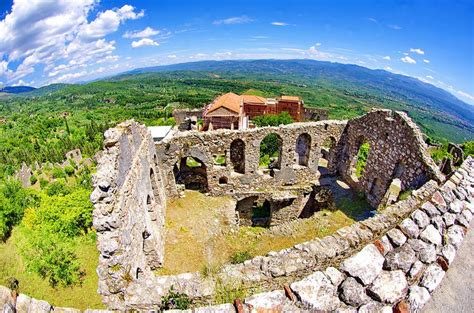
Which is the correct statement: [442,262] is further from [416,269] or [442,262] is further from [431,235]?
[416,269]

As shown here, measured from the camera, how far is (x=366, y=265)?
3588mm

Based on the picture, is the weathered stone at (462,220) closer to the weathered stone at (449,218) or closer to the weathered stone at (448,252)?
the weathered stone at (449,218)

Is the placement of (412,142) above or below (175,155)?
above

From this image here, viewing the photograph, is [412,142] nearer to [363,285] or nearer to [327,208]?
[327,208]

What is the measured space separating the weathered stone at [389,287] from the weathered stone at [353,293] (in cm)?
11

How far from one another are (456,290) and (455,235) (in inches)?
34.4

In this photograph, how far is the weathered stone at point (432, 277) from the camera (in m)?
3.74

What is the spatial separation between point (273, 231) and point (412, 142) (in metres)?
8.53

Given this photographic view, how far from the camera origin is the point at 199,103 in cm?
12275

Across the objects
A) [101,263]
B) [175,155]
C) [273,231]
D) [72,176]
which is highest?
[175,155]

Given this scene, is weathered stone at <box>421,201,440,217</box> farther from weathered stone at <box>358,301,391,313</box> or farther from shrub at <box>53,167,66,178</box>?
shrub at <box>53,167,66,178</box>

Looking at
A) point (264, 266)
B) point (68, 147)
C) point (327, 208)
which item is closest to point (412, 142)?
point (327, 208)

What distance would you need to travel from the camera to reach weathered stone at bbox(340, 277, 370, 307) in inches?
131

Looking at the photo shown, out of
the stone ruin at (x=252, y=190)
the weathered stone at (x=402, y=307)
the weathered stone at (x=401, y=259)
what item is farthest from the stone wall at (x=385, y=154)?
the weathered stone at (x=402, y=307)
